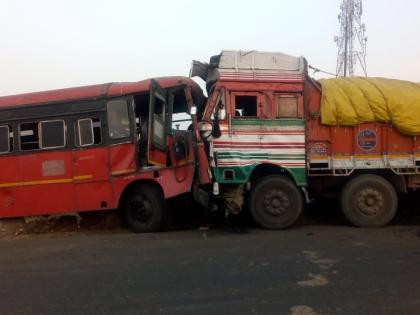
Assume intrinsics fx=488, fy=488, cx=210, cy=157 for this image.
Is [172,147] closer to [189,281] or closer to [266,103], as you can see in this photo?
[266,103]

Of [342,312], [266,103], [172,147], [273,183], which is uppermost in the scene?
[266,103]

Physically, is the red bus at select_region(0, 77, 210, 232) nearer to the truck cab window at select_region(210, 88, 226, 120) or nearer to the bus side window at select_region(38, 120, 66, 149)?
the bus side window at select_region(38, 120, 66, 149)

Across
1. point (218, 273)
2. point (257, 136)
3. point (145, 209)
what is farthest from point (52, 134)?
point (218, 273)

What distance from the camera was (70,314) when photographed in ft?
16.5

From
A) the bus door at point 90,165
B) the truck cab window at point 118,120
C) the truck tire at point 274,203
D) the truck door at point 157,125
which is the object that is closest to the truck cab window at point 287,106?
the truck tire at point 274,203

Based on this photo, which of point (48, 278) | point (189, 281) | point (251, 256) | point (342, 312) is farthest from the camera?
point (251, 256)

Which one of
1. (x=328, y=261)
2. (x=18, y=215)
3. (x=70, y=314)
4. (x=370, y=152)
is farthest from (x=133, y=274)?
(x=370, y=152)

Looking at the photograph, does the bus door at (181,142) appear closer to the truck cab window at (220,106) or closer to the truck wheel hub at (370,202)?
the truck cab window at (220,106)

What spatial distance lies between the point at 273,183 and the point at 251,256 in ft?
8.01

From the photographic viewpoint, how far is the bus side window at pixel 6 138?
30.8 feet

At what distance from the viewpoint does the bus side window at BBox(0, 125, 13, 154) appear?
9.38m

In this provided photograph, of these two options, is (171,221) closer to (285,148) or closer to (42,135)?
(285,148)

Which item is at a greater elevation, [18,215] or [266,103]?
[266,103]

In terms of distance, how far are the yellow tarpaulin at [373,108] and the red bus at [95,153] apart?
2652 mm
